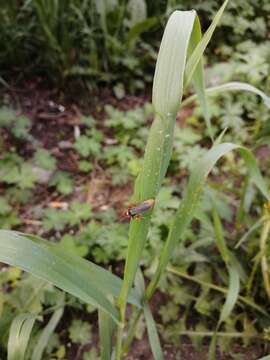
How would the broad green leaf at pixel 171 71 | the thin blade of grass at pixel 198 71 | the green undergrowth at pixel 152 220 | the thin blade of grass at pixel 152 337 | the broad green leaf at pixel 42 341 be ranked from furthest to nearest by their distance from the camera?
the green undergrowth at pixel 152 220, the broad green leaf at pixel 42 341, the thin blade of grass at pixel 152 337, the thin blade of grass at pixel 198 71, the broad green leaf at pixel 171 71

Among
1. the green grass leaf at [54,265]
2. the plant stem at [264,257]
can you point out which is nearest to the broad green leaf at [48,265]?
the green grass leaf at [54,265]

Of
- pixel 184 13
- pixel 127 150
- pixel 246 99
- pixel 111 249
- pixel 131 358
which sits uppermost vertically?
pixel 184 13

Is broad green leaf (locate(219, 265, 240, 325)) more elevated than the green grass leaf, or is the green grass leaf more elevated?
the green grass leaf

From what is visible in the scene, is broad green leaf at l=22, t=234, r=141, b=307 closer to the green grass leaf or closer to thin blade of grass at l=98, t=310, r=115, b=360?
the green grass leaf

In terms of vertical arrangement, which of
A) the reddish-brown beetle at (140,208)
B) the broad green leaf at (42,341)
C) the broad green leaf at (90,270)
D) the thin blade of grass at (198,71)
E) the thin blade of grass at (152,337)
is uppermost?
the thin blade of grass at (198,71)

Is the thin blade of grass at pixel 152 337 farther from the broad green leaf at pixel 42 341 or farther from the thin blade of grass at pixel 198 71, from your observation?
the thin blade of grass at pixel 198 71

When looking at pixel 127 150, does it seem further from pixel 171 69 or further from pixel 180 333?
pixel 171 69

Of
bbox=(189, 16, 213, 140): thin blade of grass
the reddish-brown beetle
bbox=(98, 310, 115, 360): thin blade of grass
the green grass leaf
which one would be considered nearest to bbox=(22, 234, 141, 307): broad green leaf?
the green grass leaf

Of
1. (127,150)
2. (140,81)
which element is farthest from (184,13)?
(140,81)

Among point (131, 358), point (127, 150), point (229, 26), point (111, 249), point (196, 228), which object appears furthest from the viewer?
point (229, 26)
